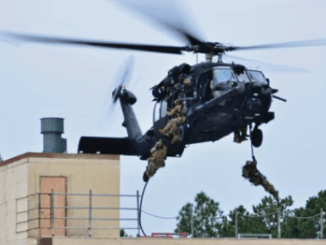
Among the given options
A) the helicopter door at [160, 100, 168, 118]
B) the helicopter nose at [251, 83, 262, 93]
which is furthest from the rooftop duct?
the helicopter nose at [251, 83, 262, 93]

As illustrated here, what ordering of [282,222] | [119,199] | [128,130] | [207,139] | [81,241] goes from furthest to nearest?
1. [282,222]
2. [128,130]
3. [207,139]
4. [119,199]
5. [81,241]

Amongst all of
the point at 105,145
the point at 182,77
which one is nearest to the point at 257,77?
the point at 182,77

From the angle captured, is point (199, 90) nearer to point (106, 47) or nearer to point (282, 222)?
point (106, 47)

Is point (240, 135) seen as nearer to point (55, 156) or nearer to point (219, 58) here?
point (219, 58)

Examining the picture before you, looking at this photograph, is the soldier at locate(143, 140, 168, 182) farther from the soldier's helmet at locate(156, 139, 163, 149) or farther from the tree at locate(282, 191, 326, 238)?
the tree at locate(282, 191, 326, 238)

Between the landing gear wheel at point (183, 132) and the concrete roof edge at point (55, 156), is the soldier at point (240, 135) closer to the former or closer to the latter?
the landing gear wheel at point (183, 132)

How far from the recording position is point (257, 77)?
4100 centimetres

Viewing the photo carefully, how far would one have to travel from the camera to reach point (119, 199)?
38656mm

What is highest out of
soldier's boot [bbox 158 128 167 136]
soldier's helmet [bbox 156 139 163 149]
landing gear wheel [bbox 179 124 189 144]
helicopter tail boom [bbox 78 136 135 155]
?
helicopter tail boom [bbox 78 136 135 155]

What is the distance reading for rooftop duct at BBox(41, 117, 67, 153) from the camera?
4047cm

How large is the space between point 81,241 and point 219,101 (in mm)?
7158

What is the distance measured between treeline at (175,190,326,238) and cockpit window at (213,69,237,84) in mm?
35446

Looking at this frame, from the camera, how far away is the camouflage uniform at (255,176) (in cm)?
4275

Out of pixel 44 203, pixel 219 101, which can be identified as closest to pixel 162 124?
pixel 219 101
